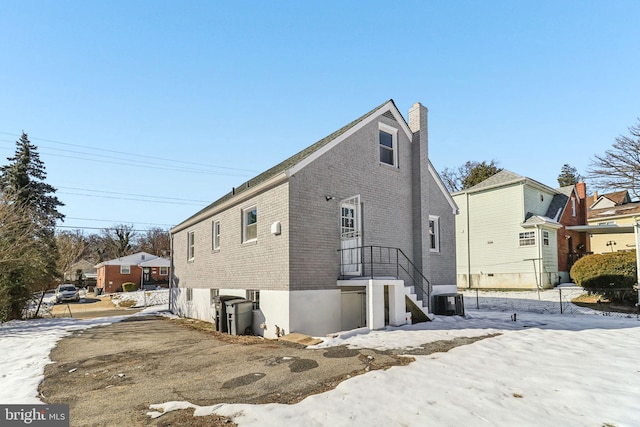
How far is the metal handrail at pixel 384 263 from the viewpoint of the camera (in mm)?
11875

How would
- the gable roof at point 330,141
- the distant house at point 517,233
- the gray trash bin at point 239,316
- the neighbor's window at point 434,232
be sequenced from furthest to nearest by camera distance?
the distant house at point 517,233 < the neighbor's window at point 434,232 < the gray trash bin at point 239,316 < the gable roof at point 330,141

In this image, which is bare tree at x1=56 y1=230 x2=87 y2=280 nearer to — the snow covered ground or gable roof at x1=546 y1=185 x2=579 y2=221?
the snow covered ground

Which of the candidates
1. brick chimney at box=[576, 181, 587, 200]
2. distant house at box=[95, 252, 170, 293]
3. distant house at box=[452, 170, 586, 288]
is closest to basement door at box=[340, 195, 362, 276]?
distant house at box=[452, 170, 586, 288]

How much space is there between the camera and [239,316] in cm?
1194

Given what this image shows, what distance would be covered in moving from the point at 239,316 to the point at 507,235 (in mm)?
21765

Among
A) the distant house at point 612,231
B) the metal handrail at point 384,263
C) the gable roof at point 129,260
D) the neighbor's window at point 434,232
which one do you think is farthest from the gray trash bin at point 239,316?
the gable roof at point 129,260

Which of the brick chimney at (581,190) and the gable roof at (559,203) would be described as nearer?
the gable roof at (559,203)

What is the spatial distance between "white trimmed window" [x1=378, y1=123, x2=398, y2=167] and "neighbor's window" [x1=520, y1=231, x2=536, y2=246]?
16.1 m

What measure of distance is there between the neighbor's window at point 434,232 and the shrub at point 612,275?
8289 mm

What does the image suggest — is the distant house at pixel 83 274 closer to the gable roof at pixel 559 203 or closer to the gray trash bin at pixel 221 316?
the gray trash bin at pixel 221 316

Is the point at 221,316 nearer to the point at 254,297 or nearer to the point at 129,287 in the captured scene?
the point at 254,297

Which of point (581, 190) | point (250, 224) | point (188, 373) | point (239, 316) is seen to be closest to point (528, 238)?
point (581, 190)

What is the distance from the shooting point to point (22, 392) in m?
6.29

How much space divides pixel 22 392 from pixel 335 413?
5411 mm
